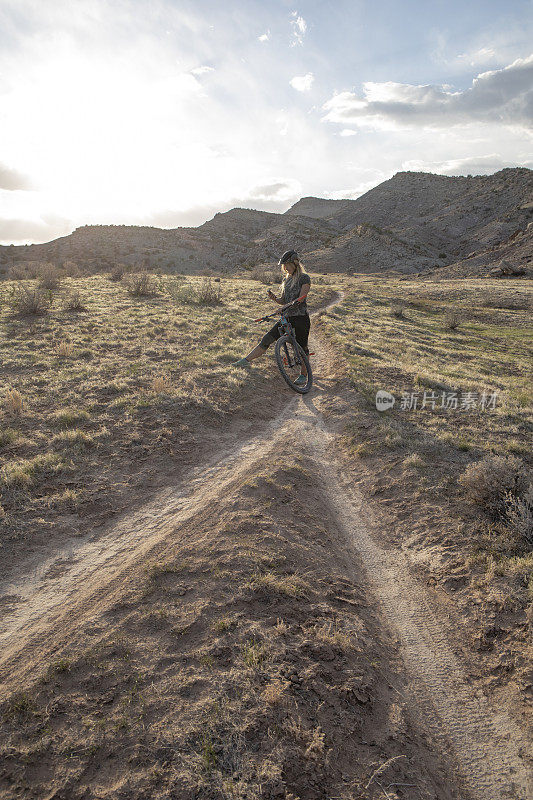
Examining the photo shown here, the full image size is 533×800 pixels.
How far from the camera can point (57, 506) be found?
17.1 feet

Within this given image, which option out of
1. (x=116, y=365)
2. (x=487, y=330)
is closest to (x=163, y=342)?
(x=116, y=365)

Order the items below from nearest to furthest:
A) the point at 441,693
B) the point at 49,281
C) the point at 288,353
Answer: the point at 441,693 < the point at 288,353 < the point at 49,281

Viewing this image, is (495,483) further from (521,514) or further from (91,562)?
(91,562)

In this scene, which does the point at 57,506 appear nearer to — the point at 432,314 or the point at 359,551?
the point at 359,551

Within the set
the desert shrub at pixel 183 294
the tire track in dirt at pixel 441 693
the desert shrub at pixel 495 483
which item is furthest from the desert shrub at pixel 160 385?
the desert shrub at pixel 183 294

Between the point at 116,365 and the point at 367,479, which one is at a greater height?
the point at 116,365

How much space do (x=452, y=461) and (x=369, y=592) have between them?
3.11 meters

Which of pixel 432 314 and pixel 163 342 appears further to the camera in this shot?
pixel 432 314

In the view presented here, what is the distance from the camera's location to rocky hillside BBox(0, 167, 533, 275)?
63.4m

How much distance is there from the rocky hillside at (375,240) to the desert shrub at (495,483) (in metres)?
57.4

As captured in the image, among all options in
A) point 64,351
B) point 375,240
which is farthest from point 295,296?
point 375,240

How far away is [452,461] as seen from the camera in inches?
253

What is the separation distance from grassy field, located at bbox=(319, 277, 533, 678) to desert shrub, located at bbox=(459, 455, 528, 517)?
0.01 m

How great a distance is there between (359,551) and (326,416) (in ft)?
13.5
